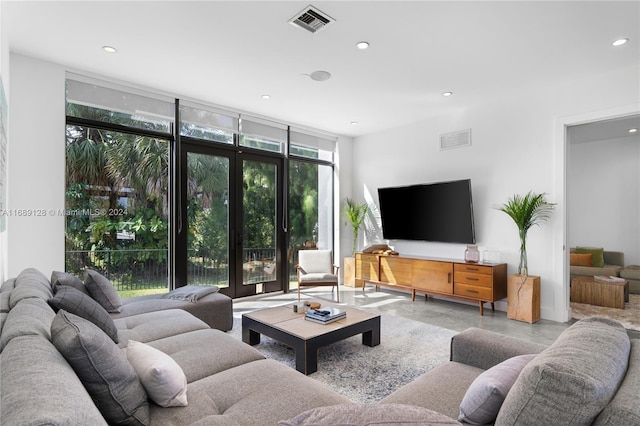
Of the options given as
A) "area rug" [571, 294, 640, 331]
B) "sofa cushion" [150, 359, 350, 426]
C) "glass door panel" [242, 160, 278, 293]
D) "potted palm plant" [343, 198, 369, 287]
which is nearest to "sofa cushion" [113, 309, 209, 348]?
"sofa cushion" [150, 359, 350, 426]

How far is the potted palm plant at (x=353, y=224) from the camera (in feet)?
21.0

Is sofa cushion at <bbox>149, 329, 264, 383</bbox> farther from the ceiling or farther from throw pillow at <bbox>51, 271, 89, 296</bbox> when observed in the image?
the ceiling

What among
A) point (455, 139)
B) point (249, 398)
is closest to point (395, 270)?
point (455, 139)

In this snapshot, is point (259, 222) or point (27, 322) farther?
point (259, 222)

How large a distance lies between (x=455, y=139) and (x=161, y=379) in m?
5.09

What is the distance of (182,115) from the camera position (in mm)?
4715

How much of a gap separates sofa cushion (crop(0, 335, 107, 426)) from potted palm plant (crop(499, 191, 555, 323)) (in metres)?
4.53

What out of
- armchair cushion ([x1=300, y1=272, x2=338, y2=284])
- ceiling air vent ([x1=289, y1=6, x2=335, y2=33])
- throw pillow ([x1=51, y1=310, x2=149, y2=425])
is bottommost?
armchair cushion ([x1=300, y1=272, x2=338, y2=284])

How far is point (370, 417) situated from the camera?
0.86m

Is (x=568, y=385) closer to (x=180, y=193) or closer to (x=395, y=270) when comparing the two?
(x=180, y=193)

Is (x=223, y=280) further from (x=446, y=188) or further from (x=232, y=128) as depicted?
(x=446, y=188)

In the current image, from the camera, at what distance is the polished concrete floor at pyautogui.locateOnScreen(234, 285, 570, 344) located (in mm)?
3975

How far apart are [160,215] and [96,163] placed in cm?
94

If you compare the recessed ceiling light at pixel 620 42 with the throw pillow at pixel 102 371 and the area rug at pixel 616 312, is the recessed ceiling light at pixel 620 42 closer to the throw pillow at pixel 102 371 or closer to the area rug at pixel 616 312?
the area rug at pixel 616 312
